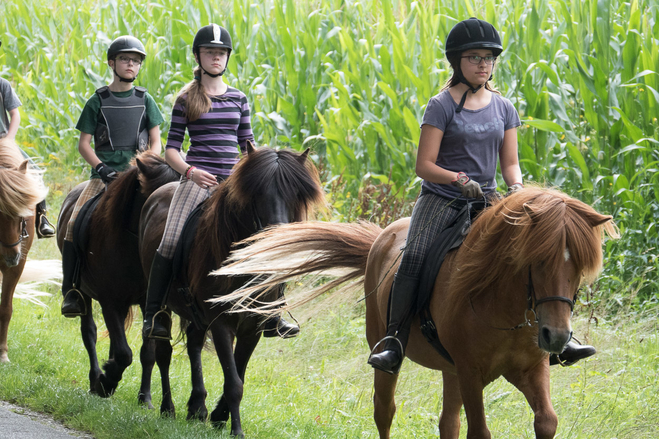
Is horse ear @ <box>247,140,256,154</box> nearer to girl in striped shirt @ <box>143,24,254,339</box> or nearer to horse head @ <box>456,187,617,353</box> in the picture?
girl in striped shirt @ <box>143,24,254,339</box>

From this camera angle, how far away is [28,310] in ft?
30.9

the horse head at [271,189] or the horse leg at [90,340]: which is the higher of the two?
the horse head at [271,189]

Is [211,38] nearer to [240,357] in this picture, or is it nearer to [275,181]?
[275,181]

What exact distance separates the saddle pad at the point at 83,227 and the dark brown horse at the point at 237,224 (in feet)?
5.11

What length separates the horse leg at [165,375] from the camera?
5984mm

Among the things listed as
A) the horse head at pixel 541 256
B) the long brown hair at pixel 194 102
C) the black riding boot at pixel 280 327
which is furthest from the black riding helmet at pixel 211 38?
the horse head at pixel 541 256

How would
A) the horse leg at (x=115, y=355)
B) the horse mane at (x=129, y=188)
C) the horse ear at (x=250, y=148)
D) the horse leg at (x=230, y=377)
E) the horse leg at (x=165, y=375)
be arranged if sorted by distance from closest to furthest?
the horse leg at (x=230, y=377) → the horse ear at (x=250, y=148) → the horse leg at (x=165, y=375) → the horse leg at (x=115, y=355) → the horse mane at (x=129, y=188)

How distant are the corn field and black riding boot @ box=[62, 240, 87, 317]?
3.22 meters

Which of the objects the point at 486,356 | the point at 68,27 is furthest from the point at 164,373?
the point at 68,27

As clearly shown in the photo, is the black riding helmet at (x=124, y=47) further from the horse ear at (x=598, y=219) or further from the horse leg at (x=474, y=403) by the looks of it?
the horse ear at (x=598, y=219)

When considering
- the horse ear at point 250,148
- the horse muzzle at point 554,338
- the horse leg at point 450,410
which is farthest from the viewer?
the horse ear at point 250,148

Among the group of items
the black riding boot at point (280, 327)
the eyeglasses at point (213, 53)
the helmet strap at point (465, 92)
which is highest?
the eyeglasses at point (213, 53)

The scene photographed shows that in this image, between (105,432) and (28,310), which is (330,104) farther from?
(105,432)

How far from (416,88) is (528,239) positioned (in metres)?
6.28
